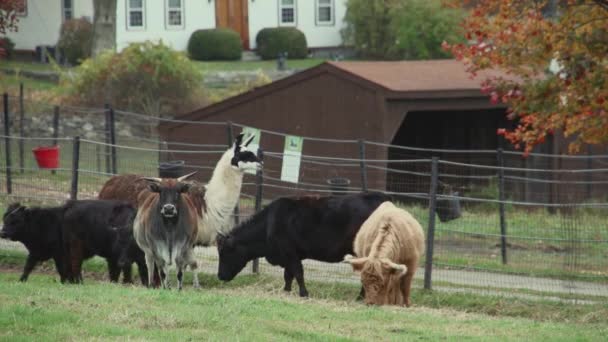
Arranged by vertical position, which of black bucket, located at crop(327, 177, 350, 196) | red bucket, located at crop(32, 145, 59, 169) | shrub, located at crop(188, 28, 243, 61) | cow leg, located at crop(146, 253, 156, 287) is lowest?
cow leg, located at crop(146, 253, 156, 287)

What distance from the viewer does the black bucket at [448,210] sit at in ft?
66.9

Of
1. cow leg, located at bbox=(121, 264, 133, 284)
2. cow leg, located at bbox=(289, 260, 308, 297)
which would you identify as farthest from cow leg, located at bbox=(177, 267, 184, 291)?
cow leg, located at bbox=(289, 260, 308, 297)

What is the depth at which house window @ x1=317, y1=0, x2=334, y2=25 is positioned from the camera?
5475cm

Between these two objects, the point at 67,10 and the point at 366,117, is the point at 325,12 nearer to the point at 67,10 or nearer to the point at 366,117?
the point at 67,10

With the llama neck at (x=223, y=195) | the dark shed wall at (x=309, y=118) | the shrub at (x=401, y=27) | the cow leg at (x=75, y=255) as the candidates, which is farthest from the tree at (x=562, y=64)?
the shrub at (x=401, y=27)

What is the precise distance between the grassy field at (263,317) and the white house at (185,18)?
1375 inches

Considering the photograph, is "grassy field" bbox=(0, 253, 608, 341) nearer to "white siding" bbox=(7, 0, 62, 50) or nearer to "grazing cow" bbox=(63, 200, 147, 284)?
"grazing cow" bbox=(63, 200, 147, 284)

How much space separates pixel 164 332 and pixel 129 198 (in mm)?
7211

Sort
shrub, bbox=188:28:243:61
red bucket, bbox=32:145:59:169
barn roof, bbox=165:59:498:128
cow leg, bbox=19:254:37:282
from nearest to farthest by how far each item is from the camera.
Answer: cow leg, bbox=19:254:37:282 < barn roof, bbox=165:59:498:128 < red bucket, bbox=32:145:59:169 < shrub, bbox=188:28:243:61

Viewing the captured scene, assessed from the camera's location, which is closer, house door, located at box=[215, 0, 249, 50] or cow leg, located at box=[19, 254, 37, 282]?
cow leg, located at box=[19, 254, 37, 282]

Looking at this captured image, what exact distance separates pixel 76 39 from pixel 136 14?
2701 millimetres

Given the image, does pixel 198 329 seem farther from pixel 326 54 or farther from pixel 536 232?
pixel 326 54

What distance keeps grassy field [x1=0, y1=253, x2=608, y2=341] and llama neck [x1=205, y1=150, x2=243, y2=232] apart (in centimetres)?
242

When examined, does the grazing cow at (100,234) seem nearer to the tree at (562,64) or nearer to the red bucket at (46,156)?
the tree at (562,64)
